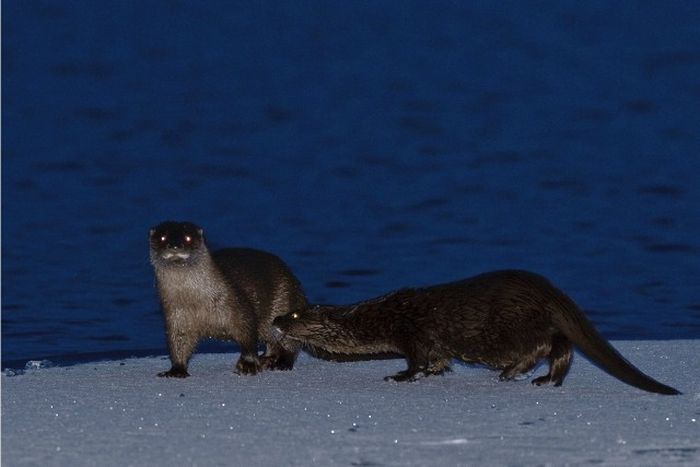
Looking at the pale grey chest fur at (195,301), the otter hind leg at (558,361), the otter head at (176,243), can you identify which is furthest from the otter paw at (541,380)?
the otter head at (176,243)

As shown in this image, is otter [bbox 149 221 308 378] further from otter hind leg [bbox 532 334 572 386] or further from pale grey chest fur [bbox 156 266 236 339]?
otter hind leg [bbox 532 334 572 386]

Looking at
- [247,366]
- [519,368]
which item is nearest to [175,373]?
[247,366]

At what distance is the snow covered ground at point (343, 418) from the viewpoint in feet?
16.3

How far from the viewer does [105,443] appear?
17.1ft

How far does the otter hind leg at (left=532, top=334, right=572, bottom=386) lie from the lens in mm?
6809

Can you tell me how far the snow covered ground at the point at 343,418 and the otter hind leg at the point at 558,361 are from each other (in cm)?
7

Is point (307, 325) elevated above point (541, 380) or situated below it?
above

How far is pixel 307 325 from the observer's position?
7727 mm

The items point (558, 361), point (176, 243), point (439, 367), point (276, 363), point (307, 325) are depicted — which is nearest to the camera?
point (558, 361)

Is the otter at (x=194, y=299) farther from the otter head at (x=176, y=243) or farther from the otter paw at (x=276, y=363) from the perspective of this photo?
the otter paw at (x=276, y=363)

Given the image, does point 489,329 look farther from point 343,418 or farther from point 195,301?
point 195,301

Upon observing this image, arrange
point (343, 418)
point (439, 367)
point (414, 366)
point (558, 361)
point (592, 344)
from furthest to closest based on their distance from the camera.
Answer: point (439, 367)
point (414, 366)
point (558, 361)
point (592, 344)
point (343, 418)

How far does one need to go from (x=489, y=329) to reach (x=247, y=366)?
1359 millimetres

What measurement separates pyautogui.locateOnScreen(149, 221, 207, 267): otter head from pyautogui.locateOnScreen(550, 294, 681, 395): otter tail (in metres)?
1.93
